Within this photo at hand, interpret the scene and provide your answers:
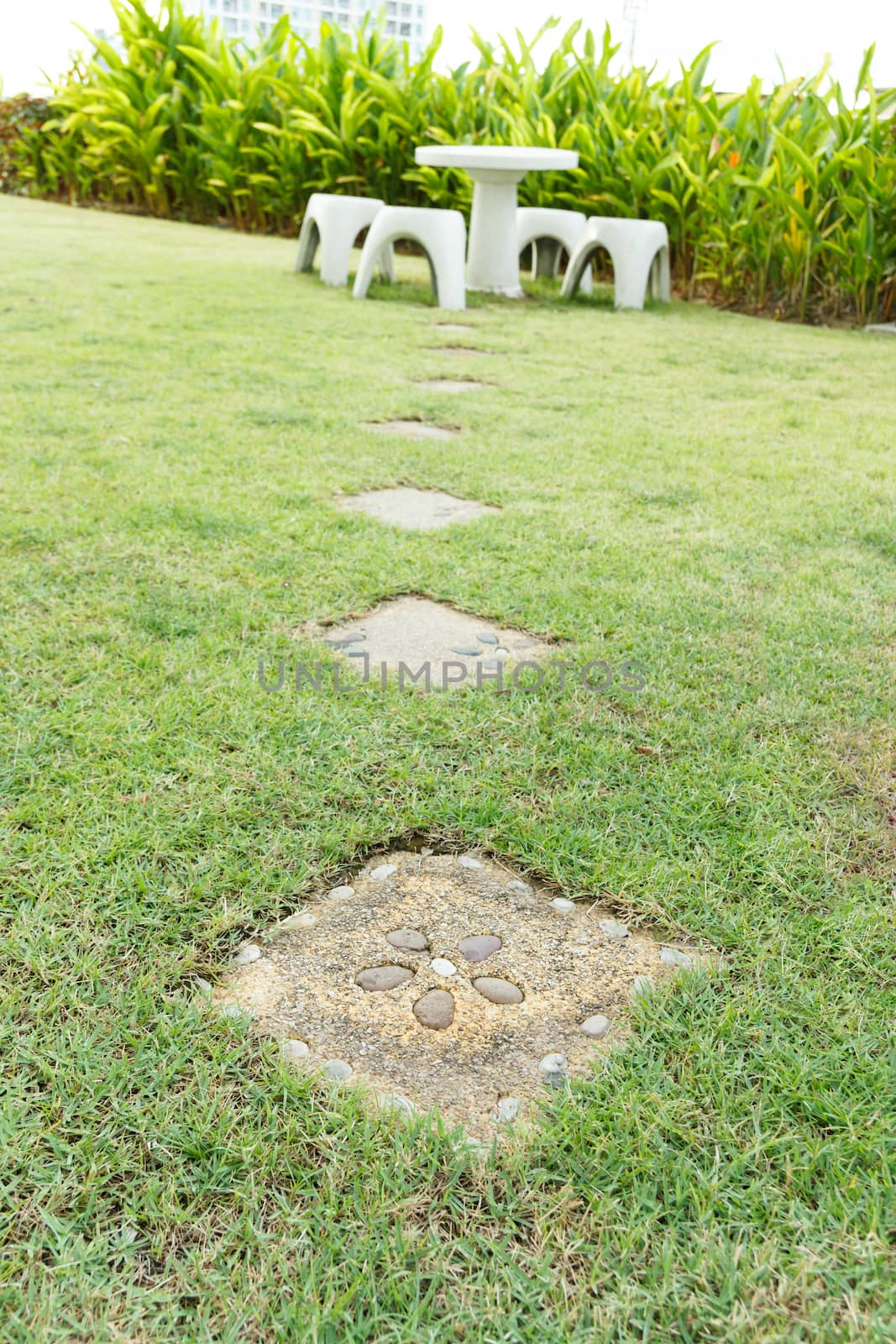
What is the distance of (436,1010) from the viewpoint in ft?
3.85

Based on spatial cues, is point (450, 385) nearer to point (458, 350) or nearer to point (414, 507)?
point (458, 350)

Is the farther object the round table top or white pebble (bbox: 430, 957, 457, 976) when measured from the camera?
A: the round table top

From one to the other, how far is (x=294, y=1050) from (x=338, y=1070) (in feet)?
0.18

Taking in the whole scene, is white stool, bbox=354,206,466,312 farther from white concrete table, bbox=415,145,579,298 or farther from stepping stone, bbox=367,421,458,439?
stepping stone, bbox=367,421,458,439

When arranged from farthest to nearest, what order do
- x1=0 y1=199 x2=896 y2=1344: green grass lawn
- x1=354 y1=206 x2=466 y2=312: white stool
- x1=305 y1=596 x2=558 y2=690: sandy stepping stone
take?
1. x1=354 y1=206 x2=466 y2=312: white stool
2. x1=305 y1=596 x2=558 y2=690: sandy stepping stone
3. x1=0 y1=199 x2=896 y2=1344: green grass lawn

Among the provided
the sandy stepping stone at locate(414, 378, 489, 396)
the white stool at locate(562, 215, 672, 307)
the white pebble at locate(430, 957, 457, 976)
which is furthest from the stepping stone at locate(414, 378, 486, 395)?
the white pebble at locate(430, 957, 457, 976)

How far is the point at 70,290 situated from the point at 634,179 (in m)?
3.82

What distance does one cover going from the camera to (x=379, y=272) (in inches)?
278

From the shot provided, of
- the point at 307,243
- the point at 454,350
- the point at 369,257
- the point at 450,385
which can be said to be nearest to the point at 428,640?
the point at 450,385

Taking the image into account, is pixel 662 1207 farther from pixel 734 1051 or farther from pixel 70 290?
pixel 70 290

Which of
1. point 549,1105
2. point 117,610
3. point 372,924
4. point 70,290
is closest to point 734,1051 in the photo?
point 549,1105

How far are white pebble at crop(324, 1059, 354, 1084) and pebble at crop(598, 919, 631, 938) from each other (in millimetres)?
374

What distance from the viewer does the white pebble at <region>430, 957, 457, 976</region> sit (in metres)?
1.23

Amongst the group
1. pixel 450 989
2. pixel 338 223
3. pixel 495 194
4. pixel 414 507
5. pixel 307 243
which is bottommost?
pixel 450 989
